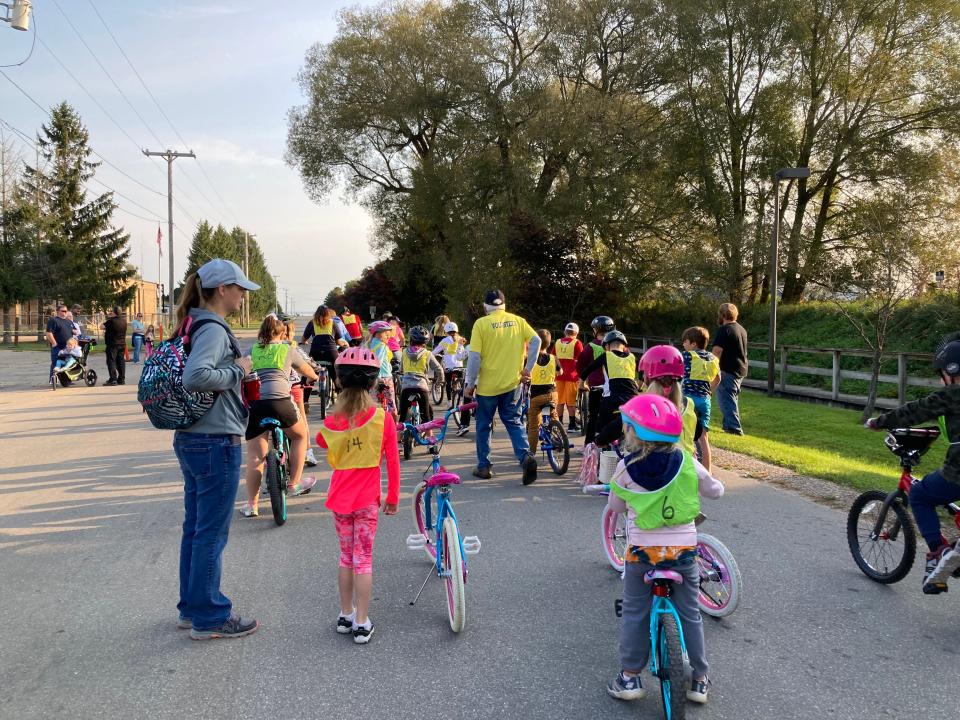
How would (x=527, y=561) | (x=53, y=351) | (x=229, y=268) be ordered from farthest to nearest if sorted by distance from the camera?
(x=53, y=351) → (x=527, y=561) → (x=229, y=268)

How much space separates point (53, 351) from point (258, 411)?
15430mm

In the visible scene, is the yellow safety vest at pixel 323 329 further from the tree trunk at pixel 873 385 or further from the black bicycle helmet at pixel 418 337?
the tree trunk at pixel 873 385

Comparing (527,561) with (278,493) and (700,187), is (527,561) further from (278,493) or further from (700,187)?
(700,187)

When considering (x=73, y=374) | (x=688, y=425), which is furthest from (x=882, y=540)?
(x=73, y=374)

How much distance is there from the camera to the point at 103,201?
172 ft

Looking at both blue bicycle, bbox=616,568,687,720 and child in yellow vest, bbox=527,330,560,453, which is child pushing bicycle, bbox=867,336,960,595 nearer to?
blue bicycle, bbox=616,568,687,720

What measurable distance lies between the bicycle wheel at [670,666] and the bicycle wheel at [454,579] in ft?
4.09

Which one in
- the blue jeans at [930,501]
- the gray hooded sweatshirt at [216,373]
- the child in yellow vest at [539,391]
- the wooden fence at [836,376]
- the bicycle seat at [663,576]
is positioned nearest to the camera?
the bicycle seat at [663,576]

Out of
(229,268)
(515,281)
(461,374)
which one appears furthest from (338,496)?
(515,281)

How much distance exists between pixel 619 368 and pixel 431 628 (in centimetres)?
413

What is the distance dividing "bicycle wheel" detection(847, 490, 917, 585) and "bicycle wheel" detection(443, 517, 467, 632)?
2.90 metres

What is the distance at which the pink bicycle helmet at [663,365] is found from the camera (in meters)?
4.24

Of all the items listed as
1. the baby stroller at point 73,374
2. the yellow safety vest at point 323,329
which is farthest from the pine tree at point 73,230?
the yellow safety vest at point 323,329

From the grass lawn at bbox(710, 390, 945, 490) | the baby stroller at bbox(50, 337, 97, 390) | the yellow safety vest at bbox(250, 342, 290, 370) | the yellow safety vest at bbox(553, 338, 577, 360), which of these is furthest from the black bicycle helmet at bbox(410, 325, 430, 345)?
the baby stroller at bbox(50, 337, 97, 390)
